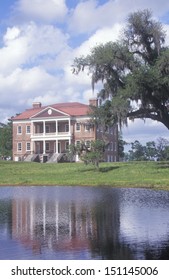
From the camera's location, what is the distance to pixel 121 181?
126 ft

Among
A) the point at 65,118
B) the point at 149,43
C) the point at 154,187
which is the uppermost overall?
the point at 149,43

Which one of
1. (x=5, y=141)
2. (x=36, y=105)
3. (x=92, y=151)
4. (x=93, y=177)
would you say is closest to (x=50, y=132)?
(x=36, y=105)

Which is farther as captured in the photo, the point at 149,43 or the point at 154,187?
the point at 149,43

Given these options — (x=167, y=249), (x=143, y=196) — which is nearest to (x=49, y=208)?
(x=143, y=196)

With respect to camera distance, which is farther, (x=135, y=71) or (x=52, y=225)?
(x=135, y=71)

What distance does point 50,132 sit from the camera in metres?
83.4

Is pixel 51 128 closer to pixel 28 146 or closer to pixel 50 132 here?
pixel 50 132

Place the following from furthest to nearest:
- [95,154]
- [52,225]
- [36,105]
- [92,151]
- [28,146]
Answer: [36,105] → [28,146] → [92,151] → [95,154] → [52,225]

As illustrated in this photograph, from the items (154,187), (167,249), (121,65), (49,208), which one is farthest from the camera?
(121,65)

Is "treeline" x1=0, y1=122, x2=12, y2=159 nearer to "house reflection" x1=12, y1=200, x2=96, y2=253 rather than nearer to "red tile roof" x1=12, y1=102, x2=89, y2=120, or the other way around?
"red tile roof" x1=12, y1=102, x2=89, y2=120

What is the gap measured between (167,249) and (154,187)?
881 inches

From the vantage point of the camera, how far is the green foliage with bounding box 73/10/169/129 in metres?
44.5

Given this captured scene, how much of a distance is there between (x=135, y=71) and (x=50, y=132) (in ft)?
132
